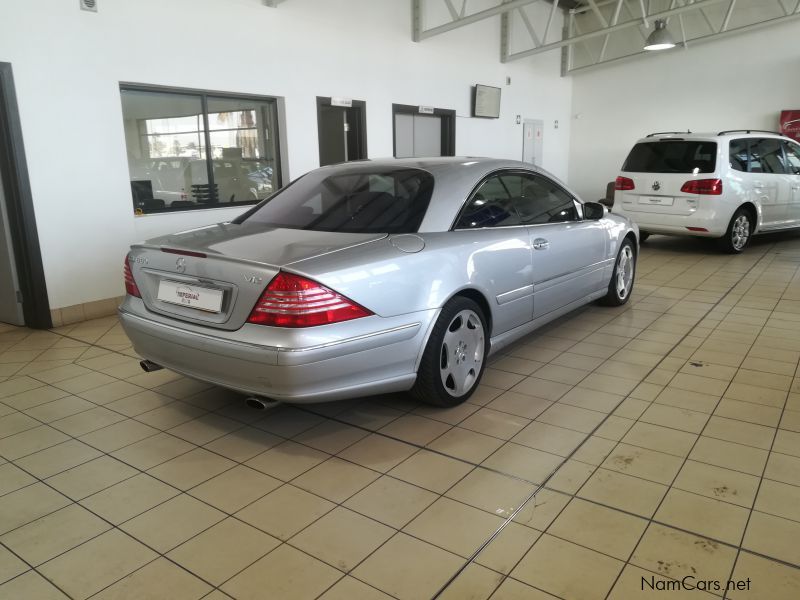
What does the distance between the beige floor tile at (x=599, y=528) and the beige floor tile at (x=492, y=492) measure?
0.64 feet

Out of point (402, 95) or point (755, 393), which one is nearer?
point (755, 393)

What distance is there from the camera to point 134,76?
5750mm

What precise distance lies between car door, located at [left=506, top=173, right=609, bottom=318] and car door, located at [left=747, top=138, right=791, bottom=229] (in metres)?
4.77

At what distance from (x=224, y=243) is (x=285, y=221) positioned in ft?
1.73

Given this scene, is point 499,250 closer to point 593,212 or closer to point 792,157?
point 593,212

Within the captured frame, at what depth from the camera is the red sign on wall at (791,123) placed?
39.6ft

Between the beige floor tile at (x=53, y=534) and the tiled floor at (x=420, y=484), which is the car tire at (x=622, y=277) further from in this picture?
the beige floor tile at (x=53, y=534)

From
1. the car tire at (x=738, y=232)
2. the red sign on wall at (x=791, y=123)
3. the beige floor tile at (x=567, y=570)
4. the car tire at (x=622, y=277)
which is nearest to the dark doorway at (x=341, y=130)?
the car tire at (x=622, y=277)

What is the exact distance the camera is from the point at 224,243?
9.96 feet

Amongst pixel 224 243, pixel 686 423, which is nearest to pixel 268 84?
pixel 224 243

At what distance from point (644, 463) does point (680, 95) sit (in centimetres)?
1287

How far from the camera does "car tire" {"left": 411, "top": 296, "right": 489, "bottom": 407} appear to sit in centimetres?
317

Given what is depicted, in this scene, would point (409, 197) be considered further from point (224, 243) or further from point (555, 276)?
point (555, 276)

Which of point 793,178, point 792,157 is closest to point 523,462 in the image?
point 793,178
